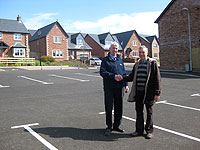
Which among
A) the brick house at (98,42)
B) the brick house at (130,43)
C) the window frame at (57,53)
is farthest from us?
the brick house at (130,43)

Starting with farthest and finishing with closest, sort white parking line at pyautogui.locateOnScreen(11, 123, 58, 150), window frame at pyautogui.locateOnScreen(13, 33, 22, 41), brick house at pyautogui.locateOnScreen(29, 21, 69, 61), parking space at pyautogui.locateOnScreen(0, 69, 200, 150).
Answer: brick house at pyautogui.locateOnScreen(29, 21, 69, 61) < window frame at pyautogui.locateOnScreen(13, 33, 22, 41) < parking space at pyautogui.locateOnScreen(0, 69, 200, 150) < white parking line at pyautogui.locateOnScreen(11, 123, 58, 150)

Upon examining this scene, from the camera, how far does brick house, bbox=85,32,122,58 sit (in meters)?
66.8

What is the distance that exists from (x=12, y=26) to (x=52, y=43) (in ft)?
27.1

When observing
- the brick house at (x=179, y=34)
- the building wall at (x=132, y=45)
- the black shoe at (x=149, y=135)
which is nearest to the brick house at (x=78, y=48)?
the building wall at (x=132, y=45)

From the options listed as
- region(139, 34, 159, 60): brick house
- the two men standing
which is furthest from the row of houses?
the two men standing

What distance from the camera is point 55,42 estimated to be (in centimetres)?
5862

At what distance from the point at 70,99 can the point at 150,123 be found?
5279 millimetres

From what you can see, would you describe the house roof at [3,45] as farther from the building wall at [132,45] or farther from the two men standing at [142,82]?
the two men standing at [142,82]

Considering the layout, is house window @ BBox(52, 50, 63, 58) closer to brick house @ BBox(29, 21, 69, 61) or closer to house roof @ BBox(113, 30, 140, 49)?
brick house @ BBox(29, 21, 69, 61)

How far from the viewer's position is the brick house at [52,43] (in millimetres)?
57781

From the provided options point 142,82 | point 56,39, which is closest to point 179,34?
point 142,82

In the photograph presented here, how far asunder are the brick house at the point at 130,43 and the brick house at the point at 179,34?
119 feet

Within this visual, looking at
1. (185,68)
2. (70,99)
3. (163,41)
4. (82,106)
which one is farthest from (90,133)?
(163,41)

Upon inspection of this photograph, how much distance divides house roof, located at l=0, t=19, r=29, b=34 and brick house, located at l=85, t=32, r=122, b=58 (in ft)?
58.2
